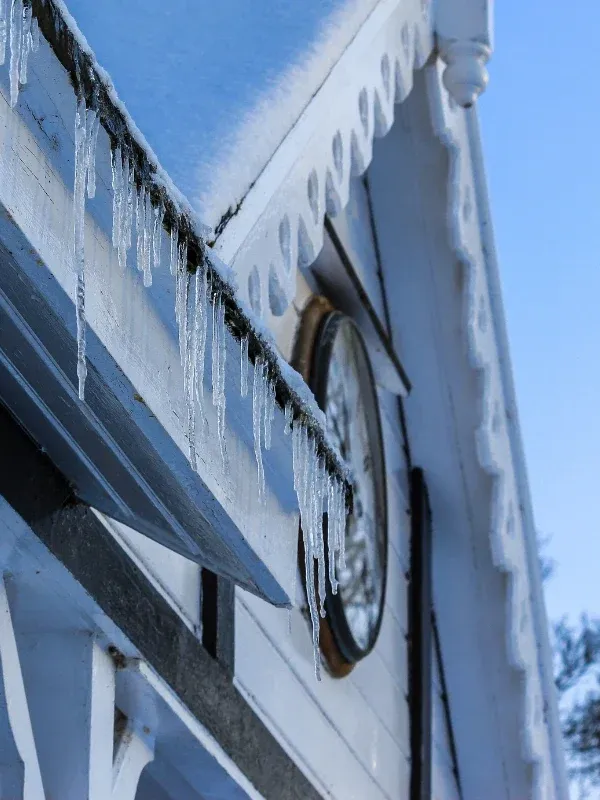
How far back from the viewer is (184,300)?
5.27ft

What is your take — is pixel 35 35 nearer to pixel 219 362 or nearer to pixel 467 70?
pixel 219 362

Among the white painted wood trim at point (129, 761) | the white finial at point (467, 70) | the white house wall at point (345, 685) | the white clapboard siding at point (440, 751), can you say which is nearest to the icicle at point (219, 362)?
the white painted wood trim at point (129, 761)

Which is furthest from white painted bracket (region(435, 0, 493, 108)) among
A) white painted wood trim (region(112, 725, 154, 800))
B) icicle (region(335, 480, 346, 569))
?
white painted wood trim (region(112, 725, 154, 800))

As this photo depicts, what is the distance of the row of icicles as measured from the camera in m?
1.35

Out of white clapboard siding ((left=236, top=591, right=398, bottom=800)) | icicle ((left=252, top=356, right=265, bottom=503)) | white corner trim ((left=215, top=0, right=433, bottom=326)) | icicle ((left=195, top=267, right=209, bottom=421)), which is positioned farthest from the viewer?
white clapboard siding ((left=236, top=591, right=398, bottom=800))

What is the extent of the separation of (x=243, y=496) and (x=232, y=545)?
3.0 inches

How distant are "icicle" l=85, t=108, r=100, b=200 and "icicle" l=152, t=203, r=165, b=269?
0.08m

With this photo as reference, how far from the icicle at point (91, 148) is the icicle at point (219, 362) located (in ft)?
0.78

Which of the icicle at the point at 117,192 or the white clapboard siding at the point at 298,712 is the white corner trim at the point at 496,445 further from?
the icicle at the point at 117,192

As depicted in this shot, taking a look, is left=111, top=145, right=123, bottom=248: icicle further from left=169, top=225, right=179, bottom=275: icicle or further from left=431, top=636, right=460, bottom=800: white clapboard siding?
left=431, top=636, right=460, bottom=800: white clapboard siding

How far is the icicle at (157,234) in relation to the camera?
1522mm

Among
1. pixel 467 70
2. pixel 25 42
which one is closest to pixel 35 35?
pixel 25 42

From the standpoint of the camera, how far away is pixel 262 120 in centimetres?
216

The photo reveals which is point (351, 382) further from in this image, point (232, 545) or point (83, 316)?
point (83, 316)
